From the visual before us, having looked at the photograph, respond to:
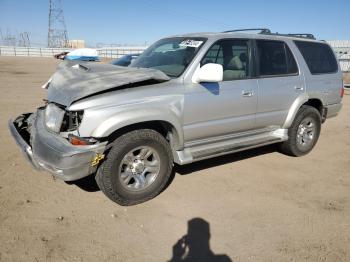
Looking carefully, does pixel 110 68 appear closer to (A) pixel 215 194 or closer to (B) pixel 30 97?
(A) pixel 215 194

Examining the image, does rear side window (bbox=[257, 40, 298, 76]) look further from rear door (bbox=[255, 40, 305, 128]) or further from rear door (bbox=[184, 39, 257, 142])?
rear door (bbox=[184, 39, 257, 142])

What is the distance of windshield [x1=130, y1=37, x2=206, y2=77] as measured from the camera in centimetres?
432

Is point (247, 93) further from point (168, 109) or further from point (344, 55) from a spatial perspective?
point (344, 55)

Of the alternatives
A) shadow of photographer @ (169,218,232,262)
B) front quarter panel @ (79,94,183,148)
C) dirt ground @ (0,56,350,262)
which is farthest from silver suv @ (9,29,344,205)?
shadow of photographer @ (169,218,232,262)

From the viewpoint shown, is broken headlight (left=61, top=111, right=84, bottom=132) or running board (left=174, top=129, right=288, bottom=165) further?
running board (left=174, top=129, right=288, bottom=165)

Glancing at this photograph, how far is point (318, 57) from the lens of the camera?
5.79 m

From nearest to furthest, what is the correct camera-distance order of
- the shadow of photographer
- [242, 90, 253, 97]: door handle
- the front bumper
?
1. the shadow of photographer
2. the front bumper
3. [242, 90, 253, 97]: door handle

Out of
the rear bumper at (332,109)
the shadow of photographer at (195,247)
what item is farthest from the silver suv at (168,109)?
the shadow of photographer at (195,247)

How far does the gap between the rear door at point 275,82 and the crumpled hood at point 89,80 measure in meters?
1.57

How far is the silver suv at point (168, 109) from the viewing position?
3.51 m

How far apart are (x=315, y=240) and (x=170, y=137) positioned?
1900 mm

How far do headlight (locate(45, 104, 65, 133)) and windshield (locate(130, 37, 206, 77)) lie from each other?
4.55ft

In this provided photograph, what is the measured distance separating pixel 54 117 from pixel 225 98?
2.06 meters

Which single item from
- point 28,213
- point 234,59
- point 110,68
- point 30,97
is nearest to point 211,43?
point 234,59
